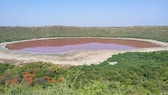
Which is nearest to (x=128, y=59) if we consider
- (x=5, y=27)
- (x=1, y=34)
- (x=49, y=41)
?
(x=49, y=41)

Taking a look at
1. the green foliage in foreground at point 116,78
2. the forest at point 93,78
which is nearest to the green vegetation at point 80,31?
the forest at point 93,78

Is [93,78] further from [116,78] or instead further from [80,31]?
[80,31]

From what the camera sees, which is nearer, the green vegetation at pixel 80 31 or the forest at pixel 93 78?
the forest at pixel 93 78

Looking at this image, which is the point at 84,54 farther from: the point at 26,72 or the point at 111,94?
the point at 111,94

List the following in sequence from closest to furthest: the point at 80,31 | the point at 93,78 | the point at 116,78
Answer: the point at 93,78, the point at 116,78, the point at 80,31

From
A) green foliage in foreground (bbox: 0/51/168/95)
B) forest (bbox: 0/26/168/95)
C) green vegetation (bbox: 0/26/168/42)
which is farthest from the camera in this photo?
green vegetation (bbox: 0/26/168/42)

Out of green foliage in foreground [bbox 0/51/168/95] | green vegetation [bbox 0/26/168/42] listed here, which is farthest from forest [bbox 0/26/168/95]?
green vegetation [bbox 0/26/168/42]

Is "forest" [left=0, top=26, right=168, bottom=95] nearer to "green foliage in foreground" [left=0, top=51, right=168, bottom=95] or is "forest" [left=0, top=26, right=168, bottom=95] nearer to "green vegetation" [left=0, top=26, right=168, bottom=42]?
Result: "green foliage in foreground" [left=0, top=51, right=168, bottom=95]

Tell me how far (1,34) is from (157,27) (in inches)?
1125

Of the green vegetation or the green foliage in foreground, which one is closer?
the green foliage in foreground

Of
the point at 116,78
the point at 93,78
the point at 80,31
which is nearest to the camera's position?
the point at 93,78

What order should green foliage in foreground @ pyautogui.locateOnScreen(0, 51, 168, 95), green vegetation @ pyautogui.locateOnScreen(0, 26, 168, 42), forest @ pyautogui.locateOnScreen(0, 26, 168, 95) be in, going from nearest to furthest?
forest @ pyautogui.locateOnScreen(0, 26, 168, 95), green foliage in foreground @ pyautogui.locateOnScreen(0, 51, 168, 95), green vegetation @ pyautogui.locateOnScreen(0, 26, 168, 42)

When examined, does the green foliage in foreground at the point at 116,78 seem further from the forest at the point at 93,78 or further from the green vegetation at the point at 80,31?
the green vegetation at the point at 80,31

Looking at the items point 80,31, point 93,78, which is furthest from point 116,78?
point 80,31
